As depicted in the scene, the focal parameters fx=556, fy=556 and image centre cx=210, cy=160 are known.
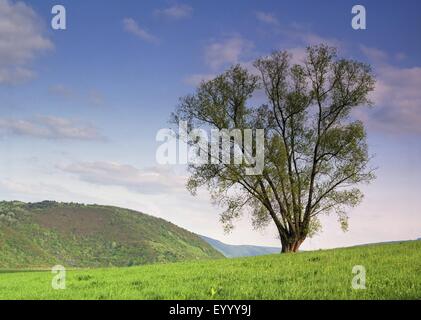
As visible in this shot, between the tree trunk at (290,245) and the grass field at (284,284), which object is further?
the tree trunk at (290,245)

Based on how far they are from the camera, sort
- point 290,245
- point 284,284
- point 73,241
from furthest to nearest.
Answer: point 73,241, point 290,245, point 284,284

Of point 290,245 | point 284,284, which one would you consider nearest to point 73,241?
point 290,245

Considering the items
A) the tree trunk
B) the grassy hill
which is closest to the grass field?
the tree trunk

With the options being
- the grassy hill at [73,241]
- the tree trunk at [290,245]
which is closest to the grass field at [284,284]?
the tree trunk at [290,245]

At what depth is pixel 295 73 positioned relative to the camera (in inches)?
1641

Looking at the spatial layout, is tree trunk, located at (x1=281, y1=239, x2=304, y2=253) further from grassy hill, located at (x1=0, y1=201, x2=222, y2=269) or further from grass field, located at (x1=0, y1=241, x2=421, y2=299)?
grassy hill, located at (x1=0, y1=201, x2=222, y2=269)

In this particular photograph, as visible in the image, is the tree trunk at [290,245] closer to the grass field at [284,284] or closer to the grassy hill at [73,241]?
the grass field at [284,284]

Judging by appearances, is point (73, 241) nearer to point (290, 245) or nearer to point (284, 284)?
point (290, 245)

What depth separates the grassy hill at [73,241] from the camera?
15150cm

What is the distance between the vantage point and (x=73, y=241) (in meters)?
173

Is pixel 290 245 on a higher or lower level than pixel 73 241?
lower

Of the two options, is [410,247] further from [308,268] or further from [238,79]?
[238,79]

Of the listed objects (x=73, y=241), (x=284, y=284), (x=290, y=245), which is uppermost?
(x=73, y=241)
